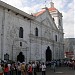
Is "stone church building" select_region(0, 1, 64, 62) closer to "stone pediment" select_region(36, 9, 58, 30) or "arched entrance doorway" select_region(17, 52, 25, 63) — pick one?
"stone pediment" select_region(36, 9, 58, 30)

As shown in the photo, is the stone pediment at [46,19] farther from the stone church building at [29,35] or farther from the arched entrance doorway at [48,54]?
the arched entrance doorway at [48,54]

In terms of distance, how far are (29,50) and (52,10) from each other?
16946 mm

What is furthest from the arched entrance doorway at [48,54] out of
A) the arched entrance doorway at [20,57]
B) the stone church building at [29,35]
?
the arched entrance doorway at [20,57]

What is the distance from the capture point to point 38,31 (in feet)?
124

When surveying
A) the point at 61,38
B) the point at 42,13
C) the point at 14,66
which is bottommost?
the point at 14,66

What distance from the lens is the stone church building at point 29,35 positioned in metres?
28.2

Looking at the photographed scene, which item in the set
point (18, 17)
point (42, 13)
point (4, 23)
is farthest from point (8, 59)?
point (42, 13)

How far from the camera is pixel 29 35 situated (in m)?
34.4

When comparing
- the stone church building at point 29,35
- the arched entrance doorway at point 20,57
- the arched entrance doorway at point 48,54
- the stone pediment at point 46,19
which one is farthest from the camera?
the arched entrance doorway at point 48,54

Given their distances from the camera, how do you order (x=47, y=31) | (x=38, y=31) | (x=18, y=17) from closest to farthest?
(x=18, y=17) → (x=38, y=31) → (x=47, y=31)

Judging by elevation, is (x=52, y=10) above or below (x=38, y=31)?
above

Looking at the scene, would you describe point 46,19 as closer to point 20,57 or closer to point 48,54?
point 48,54

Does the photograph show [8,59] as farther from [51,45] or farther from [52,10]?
[52,10]

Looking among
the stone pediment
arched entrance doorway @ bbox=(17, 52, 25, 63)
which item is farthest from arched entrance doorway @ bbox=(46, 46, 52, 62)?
arched entrance doorway @ bbox=(17, 52, 25, 63)
